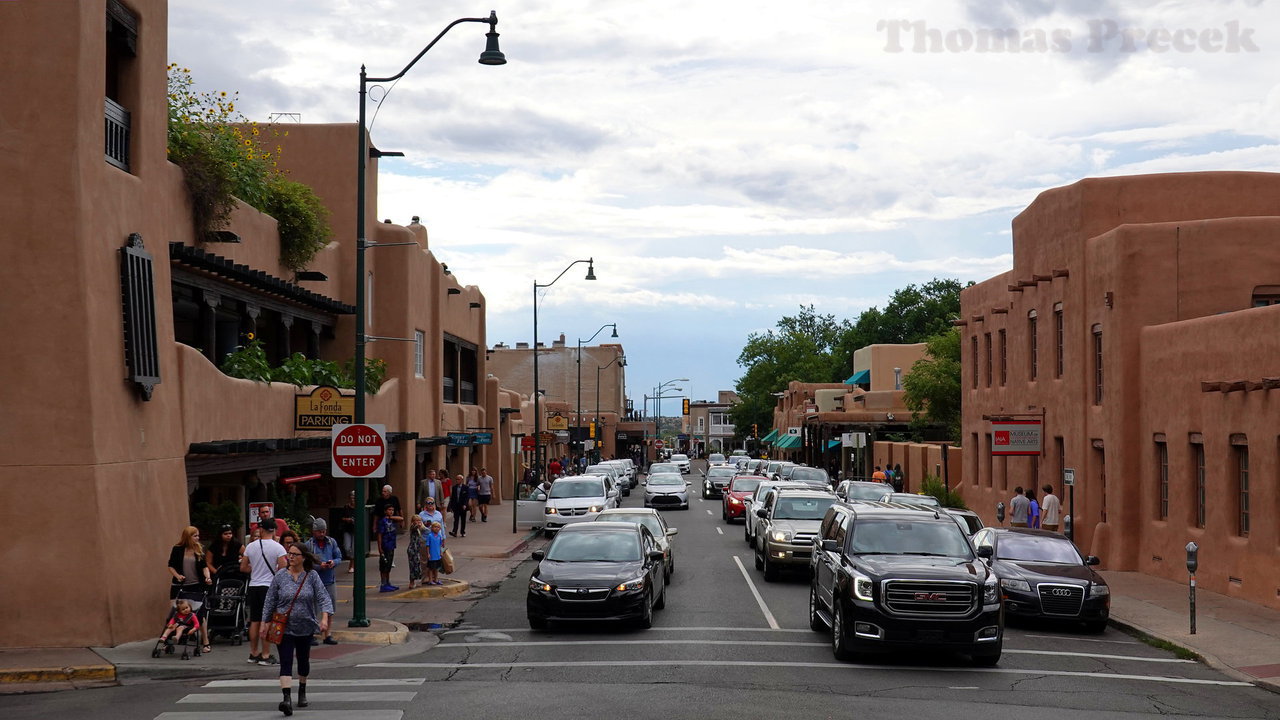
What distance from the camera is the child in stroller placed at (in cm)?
1484

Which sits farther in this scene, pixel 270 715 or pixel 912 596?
pixel 912 596

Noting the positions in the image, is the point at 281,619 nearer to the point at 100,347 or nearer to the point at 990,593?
the point at 100,347

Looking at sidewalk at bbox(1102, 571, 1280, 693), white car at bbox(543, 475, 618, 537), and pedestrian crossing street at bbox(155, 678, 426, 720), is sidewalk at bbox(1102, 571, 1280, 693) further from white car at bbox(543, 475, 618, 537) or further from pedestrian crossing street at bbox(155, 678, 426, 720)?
white car at bbox(543, 475, 618, 537)

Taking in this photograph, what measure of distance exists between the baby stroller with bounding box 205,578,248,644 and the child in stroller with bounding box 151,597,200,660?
0.80 metres

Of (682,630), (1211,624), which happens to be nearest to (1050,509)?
(1211,624)

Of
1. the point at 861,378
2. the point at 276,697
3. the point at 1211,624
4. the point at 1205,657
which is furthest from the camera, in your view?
the point at 861,378

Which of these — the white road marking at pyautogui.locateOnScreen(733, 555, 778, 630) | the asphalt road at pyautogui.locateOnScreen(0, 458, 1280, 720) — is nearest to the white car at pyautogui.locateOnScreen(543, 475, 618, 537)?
the white road marking at pyautogui.locateOnScreen(733, 555, 778, 630)

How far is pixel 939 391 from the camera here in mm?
57469

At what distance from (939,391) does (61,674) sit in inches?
1899

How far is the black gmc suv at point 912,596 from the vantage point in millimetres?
14328

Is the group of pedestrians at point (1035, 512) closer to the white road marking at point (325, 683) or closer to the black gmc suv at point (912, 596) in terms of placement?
the black gmc suv at point (912, 596)

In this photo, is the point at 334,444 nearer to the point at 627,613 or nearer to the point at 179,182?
the point at 627,613

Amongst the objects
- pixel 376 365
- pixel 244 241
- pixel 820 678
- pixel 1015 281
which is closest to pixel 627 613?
pixel 820 678

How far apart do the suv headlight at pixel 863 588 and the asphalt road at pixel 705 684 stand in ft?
2.75
